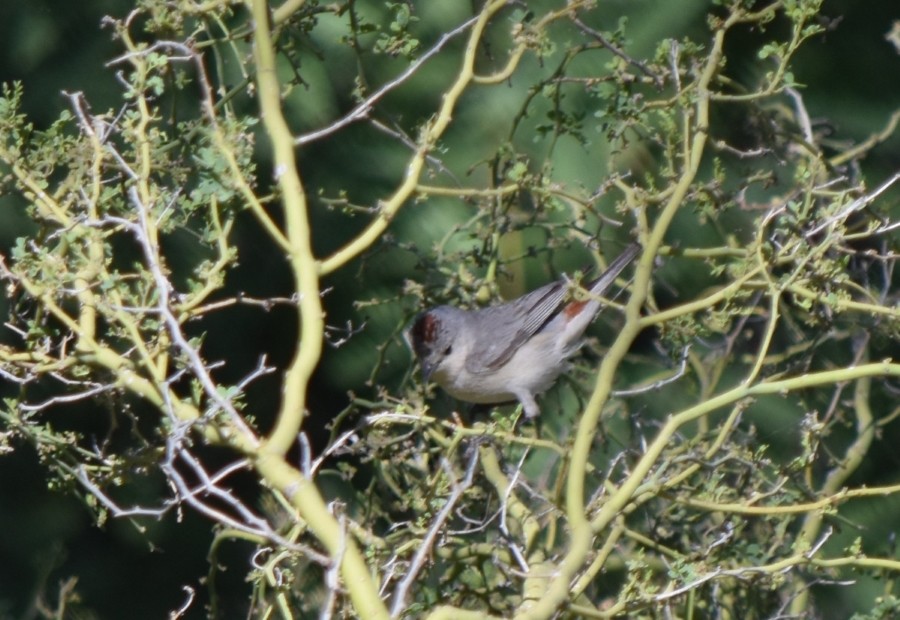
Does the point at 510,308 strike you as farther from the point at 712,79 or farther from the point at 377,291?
the point at 712,79

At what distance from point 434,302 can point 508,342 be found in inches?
27.4

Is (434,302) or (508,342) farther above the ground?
(434,302)

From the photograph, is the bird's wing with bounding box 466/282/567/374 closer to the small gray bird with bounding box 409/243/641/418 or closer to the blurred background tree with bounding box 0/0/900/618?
the small gray bird with bounding box 409/243/641/418

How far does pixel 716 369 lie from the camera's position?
2.26m

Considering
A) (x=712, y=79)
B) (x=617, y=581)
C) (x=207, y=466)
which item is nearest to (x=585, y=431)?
(x=712, y=79)

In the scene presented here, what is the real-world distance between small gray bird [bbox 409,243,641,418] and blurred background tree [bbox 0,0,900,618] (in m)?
0.07

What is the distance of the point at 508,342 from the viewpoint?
9.09 ft

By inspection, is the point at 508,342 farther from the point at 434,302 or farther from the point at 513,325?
the point at 434,302

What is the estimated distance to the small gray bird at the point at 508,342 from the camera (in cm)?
236

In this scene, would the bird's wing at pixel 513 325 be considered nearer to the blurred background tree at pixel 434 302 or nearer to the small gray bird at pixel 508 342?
the small gray bird at pixel 508 342

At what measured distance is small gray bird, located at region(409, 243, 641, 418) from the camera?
2.36m

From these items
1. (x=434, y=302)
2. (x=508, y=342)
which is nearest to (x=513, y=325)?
(x=508, y=342)

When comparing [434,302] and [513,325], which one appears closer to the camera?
[434,302]

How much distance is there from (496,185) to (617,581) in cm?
86
